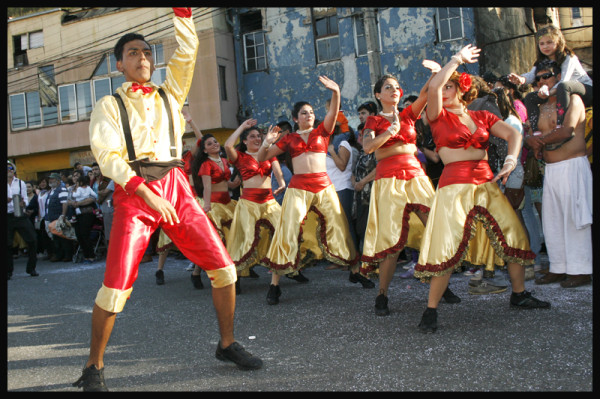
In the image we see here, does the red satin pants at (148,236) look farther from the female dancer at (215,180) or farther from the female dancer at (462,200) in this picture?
the female dancer at (215,180)

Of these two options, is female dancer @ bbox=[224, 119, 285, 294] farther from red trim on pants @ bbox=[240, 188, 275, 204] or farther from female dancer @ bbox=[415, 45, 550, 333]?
female dancer @ bbox=[415, 45, 550, 333]

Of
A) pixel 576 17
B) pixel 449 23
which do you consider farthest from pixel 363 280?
pixel 576 17

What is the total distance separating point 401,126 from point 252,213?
235 centimetres

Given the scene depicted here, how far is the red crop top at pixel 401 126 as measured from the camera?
17.8 ft

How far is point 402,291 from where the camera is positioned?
610 centimetres

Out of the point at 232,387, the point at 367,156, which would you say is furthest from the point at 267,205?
the point at 232,387


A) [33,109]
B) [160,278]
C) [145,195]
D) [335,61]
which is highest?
[33,109]

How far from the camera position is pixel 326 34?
2031cm

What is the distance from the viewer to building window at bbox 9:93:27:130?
85.4ft

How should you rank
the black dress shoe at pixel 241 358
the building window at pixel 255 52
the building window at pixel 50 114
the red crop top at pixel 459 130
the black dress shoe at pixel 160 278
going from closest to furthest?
the black dress shoe at pixel 241 358
the red crop top at pixel 459 130
the black dress shoe at pixel 160 278
the building window at pixel 255 52
the building window at pixel 50 114

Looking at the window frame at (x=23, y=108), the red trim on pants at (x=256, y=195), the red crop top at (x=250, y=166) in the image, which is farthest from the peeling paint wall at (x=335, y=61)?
the red trim on pants at (x=256, y=195)

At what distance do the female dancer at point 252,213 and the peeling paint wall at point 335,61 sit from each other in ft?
39.2

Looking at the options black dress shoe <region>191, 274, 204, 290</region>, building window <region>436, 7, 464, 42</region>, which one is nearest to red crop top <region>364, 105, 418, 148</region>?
black dress shoe <region>191, 274, 204, 290</region>

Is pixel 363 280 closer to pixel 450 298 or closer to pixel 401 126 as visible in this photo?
pixel 450 298
